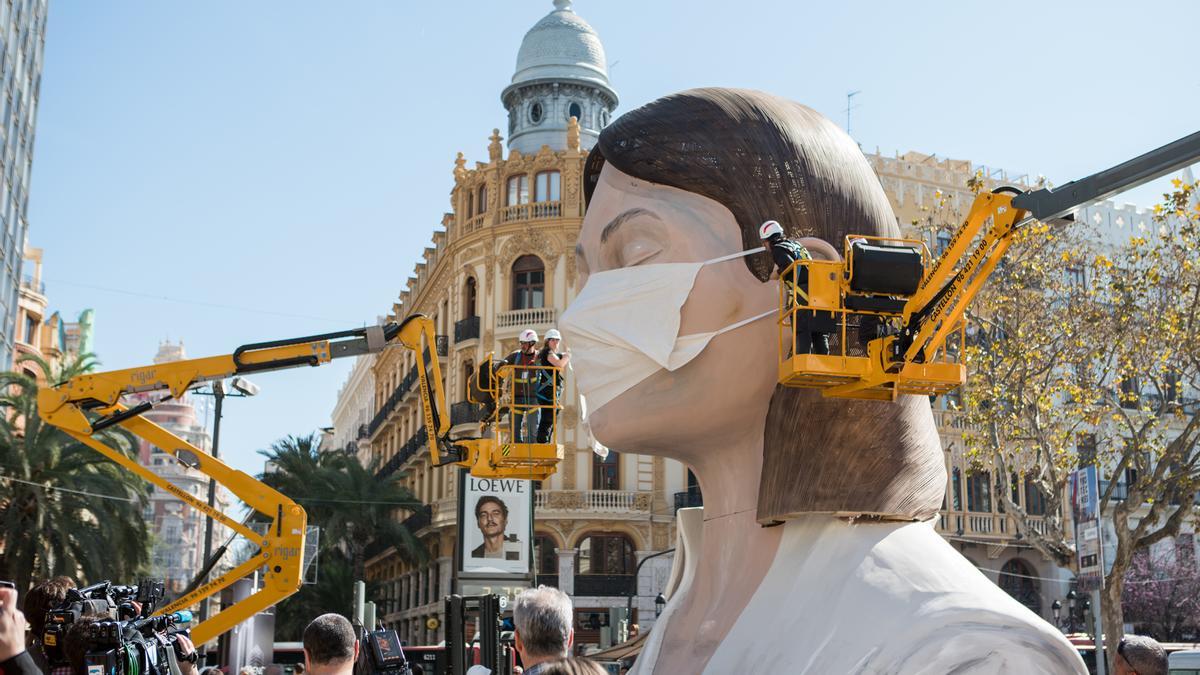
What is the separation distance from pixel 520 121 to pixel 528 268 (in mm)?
6162

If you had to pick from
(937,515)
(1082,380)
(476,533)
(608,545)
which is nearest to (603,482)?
(608,545)

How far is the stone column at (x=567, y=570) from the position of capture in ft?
119

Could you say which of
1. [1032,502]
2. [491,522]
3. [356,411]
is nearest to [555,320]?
[491,522]

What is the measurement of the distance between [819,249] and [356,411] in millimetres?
75522

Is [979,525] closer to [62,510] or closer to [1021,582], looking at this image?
[1021,582]

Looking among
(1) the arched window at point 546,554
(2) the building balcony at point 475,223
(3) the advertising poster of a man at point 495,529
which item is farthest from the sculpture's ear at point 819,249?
(2) the building balcony at point 475,223

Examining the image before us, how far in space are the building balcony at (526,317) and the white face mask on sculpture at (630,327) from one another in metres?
32.8

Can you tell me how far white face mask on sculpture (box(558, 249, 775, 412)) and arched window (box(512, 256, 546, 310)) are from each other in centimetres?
3436

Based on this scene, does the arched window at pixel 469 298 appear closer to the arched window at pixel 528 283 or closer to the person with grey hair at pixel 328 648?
the arched window at pixel 528 283

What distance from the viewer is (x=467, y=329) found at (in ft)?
129

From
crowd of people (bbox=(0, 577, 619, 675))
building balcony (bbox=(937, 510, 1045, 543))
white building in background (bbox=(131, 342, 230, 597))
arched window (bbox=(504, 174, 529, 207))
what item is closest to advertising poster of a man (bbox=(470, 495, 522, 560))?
arched window (bbox=(504, 174, 529, 207))

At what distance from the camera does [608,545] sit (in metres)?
37.4

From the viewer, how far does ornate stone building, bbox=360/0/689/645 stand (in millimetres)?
36906

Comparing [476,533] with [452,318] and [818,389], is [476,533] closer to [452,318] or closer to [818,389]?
[818,389]
